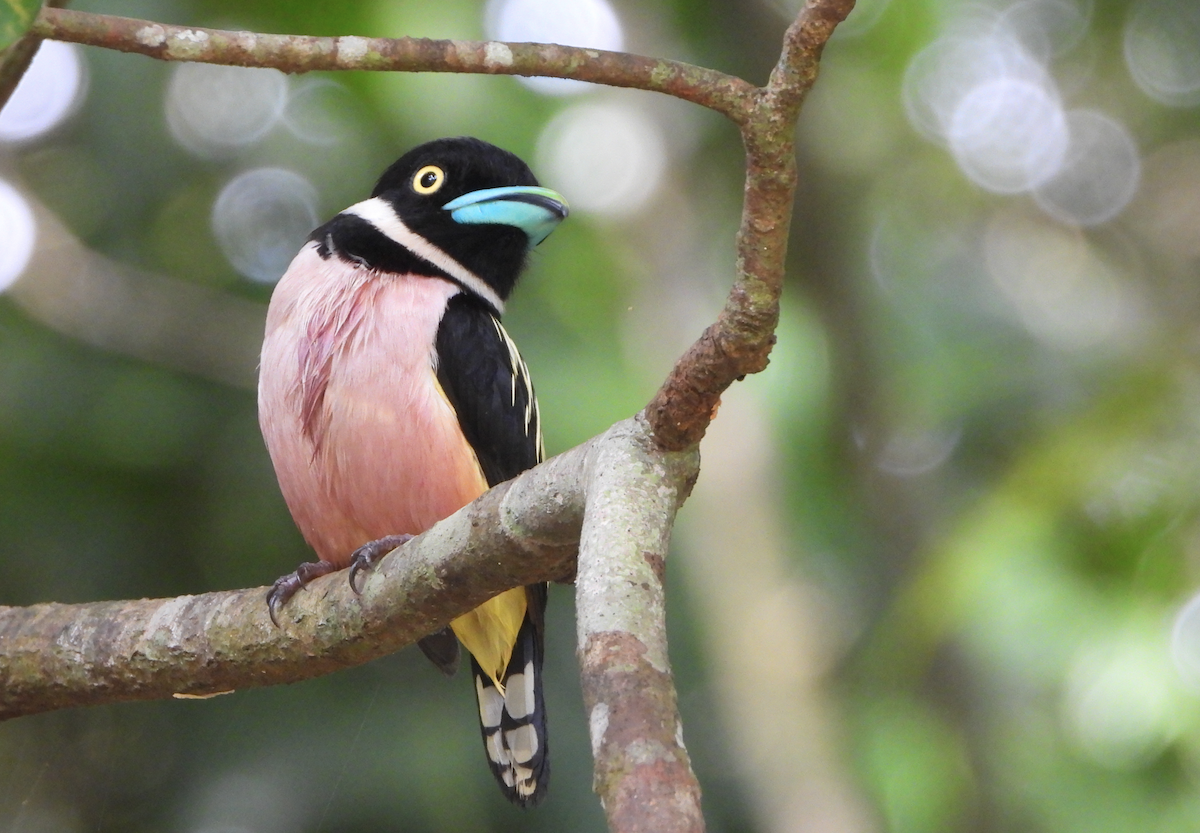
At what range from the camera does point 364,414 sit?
4.15m

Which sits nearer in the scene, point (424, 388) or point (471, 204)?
point (424, 388)

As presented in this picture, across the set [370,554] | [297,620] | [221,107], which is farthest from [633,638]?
[221,107]

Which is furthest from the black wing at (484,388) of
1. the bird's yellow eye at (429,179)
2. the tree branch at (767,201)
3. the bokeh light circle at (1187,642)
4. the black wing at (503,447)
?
the bokeh light circle at (1187,642)

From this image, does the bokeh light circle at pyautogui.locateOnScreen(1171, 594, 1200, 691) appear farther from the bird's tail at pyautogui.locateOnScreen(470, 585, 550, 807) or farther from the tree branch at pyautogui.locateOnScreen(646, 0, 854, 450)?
the tree branch at pyautogui.locateOnScreen(646, 0, 854, 450)

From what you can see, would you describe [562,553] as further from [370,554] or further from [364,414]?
[364,414]

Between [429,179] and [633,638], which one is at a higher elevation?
[429,179]

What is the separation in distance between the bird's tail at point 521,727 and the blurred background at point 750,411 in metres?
1.48

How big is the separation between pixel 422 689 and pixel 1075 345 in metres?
4.19

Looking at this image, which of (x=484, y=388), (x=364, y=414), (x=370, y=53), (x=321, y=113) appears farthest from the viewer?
(x=321, y=113)

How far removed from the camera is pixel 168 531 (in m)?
6.64

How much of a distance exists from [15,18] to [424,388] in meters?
2.09

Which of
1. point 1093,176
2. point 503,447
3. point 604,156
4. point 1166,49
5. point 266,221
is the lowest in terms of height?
point 503,447

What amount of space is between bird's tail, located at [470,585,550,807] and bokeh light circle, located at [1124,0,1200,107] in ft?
17.5

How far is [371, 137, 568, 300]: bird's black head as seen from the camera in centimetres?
464
